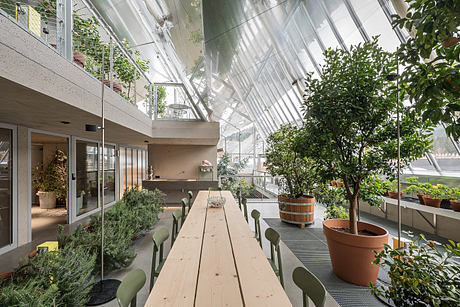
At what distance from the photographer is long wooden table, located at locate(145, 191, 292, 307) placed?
1237 millimetres

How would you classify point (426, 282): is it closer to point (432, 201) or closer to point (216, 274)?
point (216, 274)

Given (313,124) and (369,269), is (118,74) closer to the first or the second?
(313,124)

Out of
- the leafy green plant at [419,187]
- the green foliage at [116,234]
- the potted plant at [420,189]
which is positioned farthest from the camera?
the leafy green plant at [419,187]

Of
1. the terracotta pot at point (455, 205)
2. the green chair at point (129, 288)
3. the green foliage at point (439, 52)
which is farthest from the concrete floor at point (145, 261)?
the terracotta pot at point (455, 205)

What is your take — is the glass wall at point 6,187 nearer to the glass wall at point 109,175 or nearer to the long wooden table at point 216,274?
the glass wall at point 109,175

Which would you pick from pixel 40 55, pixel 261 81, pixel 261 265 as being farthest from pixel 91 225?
pixel 261 81

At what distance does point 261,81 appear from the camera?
9469mm

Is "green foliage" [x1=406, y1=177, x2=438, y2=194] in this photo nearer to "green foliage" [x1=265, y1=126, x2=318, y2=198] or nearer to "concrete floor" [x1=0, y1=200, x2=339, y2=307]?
"green foliage" [x1=265, y1=126, x2=318, y2=198]

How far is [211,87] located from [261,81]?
3938 millimetres

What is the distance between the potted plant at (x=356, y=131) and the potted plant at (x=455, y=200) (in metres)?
2.04

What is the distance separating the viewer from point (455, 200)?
393cm

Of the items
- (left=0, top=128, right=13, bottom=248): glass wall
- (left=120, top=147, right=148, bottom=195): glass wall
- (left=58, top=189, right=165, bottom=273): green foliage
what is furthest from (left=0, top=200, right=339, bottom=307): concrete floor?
(left=120, top=147, right=148, bottom=195): glass wall

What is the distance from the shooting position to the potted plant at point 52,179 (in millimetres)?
7675

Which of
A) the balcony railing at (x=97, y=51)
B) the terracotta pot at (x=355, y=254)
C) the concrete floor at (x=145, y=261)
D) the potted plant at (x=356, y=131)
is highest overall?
the balcony railing at (x=97, y=51)
